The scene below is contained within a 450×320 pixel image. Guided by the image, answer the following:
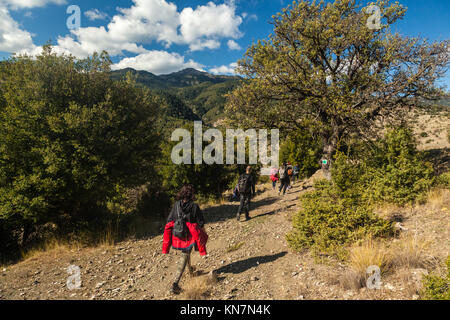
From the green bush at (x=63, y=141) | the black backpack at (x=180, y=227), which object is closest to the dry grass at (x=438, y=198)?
the black backpack at (x=180, y=227)

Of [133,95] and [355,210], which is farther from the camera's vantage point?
[133,95]

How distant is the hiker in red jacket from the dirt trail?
67 centimetres

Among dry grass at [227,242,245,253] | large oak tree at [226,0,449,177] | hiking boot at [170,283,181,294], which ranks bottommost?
dry grass at [227,242,245,253]

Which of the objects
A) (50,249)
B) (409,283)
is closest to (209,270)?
(409,283)

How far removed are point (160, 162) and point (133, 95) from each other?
155 inches

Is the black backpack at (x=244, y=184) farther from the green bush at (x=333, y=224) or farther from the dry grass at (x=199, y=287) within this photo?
the dry grass at (x=199, y=287)

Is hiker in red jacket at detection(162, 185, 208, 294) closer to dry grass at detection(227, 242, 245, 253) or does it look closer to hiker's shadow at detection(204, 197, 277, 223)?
dry grass at detection(227, 242, 245, 253)

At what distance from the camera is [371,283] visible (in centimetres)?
349

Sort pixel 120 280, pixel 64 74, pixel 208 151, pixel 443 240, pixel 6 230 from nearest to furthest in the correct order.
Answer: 1. pixel 443 240
2. pixel 120 280
3. pixel 6 230
4. pixel 64 74
5. pixel 208 151

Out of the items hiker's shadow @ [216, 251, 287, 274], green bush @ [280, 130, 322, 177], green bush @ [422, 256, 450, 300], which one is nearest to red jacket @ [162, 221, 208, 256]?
hiker's shadow @ [216, 251, 287, 274]

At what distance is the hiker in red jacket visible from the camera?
14.5ft

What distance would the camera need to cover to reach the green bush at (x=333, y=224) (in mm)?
4656
